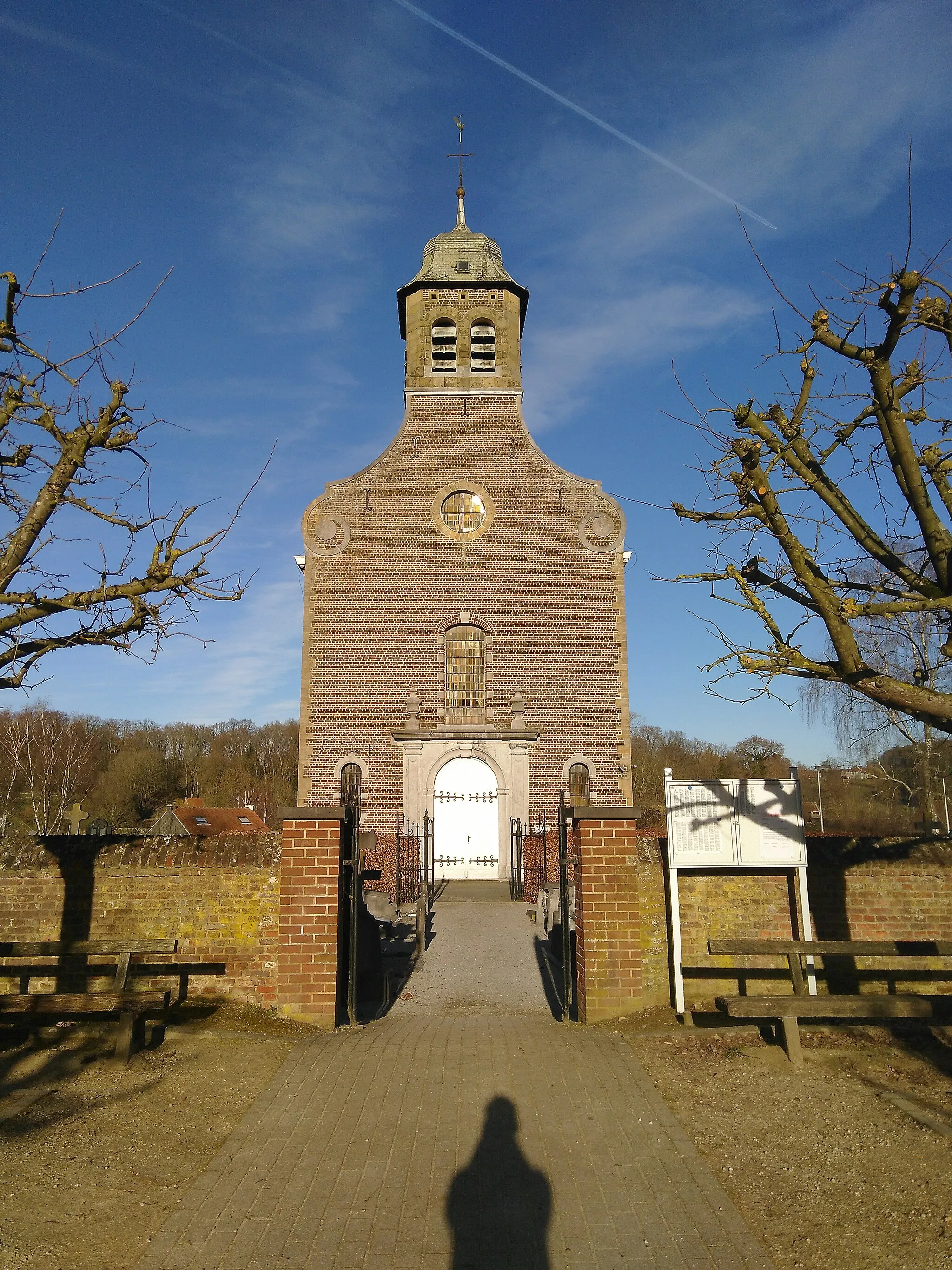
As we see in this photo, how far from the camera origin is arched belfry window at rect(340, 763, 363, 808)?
64.4ft

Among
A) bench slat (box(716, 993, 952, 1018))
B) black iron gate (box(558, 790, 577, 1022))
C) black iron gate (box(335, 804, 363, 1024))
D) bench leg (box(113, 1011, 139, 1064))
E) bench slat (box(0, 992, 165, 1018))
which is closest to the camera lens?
bench slat (box(716, 993, 952, 1018))

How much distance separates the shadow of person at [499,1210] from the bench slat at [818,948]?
2.22 m

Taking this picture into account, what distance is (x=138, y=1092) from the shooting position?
549 cm

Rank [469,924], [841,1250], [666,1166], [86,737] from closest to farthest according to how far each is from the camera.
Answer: [841,1250] → [666,1166] → [469,924] → [86,737]

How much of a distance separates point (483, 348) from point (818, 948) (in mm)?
19711

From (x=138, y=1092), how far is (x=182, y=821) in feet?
105

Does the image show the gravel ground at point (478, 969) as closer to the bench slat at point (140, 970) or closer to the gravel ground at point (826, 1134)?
the bench slat at point (140, 970)

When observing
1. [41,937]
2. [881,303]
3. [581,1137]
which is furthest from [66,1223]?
[881,303]

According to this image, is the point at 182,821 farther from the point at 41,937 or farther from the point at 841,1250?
the point at 841,1250

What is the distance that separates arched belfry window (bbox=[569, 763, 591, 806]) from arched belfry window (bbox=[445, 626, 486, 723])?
7.64 feet

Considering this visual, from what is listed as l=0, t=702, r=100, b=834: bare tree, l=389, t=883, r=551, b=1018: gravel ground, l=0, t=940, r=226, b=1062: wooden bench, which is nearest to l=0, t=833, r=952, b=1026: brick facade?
l=0, t=940, r=226, b=1062: wooden bench

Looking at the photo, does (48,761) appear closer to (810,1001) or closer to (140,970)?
(140,970)

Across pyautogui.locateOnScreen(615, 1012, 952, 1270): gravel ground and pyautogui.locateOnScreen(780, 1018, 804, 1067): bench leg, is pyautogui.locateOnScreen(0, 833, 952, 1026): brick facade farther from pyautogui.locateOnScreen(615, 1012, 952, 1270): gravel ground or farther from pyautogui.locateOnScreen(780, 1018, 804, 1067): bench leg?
pyautogui.locateOnScreen(780, 1018, 804, 1067): bench leg

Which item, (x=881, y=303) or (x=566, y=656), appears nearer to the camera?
(x=881, y=303)
